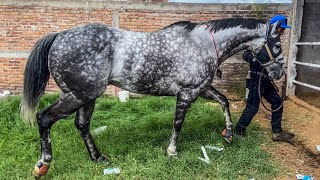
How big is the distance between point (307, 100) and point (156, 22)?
3.72 m

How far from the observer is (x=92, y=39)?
3.74m

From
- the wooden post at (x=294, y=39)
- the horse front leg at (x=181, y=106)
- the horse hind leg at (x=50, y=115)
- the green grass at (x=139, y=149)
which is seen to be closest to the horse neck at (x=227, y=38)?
the horse front leg at (x=181, y=106)

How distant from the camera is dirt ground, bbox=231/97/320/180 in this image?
13.4 ft

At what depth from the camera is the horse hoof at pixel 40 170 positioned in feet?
12.0

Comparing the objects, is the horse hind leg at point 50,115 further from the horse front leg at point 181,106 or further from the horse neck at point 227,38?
the horse neck at point 227,38

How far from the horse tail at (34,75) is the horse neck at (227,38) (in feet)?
6.07

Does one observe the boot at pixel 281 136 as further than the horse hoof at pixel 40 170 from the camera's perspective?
Yes

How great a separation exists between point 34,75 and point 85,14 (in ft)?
12.5

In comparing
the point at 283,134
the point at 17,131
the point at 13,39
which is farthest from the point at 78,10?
the point at 283,134

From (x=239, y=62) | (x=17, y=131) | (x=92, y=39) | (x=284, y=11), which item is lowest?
(x=17, y=131)

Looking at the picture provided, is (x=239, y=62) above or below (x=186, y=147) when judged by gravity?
above

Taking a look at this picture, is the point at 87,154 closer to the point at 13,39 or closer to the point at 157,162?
the point at 157,162

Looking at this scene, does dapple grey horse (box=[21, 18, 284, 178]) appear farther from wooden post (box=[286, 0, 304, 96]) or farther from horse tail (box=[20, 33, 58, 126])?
wooden post (box=[286, 0, 304, 96])

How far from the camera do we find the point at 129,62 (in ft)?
12.6
